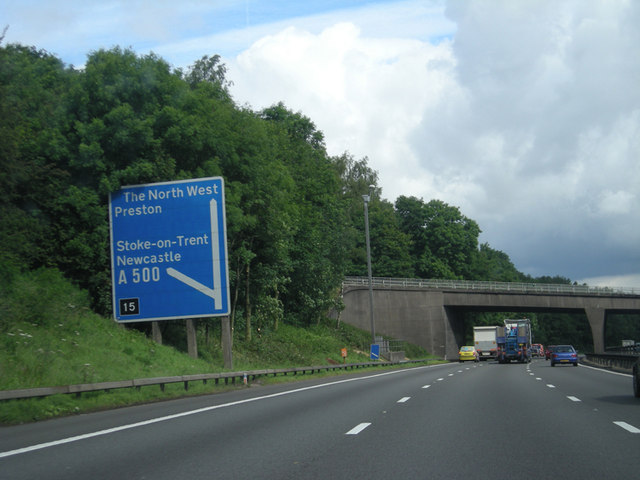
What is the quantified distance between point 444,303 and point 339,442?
226ft

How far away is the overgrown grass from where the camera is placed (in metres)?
16.8

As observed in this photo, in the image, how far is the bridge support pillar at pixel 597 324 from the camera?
78000 mm

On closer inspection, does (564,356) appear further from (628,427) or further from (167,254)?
(628,427)

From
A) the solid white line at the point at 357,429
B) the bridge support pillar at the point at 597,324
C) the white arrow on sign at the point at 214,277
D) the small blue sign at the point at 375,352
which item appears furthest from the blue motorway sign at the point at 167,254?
the bridge support pillar at the point at 597,324

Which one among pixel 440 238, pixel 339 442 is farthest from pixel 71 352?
pixel 440 238

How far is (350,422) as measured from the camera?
12.8m

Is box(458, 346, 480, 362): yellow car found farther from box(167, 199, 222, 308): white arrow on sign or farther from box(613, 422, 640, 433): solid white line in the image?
box(613, 422, 640, 433): solid white line

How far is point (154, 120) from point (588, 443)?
24.1 metres

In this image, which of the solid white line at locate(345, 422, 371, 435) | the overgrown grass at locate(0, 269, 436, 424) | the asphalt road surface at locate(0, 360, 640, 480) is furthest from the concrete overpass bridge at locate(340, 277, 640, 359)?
the solid white line at locate(345, 422, 371, 435)

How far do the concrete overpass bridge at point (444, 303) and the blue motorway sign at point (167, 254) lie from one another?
175 ft

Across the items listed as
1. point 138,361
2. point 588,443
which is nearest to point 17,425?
point 588,443

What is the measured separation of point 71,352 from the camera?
23.1m

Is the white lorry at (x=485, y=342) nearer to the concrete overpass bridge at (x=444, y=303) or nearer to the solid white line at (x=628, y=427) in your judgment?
the concrete overpass bridge at (x=444, y=303)

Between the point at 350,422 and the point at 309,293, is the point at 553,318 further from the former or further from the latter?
the point at 350,422
